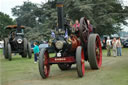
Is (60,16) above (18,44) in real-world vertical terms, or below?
above

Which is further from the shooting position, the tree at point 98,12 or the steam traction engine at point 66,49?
the tree at point 98,12

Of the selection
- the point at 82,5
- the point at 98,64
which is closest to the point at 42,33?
the point at 82,5

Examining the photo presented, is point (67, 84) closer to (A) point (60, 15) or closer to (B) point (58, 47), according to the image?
(B) point (58, 47)

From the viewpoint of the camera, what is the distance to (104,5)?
29.3 meters

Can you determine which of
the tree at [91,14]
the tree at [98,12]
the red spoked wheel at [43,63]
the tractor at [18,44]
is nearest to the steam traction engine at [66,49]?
the red spoked wheel at [43,63]

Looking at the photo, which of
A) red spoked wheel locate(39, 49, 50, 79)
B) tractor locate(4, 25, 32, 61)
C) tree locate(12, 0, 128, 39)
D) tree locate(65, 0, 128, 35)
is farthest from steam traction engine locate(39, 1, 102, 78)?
tree locate(65, 0, 128, 35)

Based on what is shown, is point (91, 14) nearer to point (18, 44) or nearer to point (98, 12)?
point (98, 12)

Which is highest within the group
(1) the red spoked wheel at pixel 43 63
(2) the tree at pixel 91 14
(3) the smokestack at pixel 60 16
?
(2) the tree at pixel 91 14

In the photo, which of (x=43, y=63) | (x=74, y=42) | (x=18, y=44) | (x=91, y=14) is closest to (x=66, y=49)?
(x=74, y=42)

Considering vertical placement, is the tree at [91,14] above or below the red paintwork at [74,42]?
above

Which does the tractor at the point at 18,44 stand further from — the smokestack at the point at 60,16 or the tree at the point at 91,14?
the tree at the point at 91,14

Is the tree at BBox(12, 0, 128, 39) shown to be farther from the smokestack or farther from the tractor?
the smokestack

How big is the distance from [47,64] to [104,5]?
22.5 metres

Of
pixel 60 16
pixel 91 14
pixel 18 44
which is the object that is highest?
pixel 91 14
